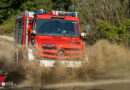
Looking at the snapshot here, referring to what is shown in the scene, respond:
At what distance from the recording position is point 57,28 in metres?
11.0

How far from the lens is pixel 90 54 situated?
10391 mm

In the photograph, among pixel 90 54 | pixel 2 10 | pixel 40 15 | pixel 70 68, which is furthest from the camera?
pixel 2 10

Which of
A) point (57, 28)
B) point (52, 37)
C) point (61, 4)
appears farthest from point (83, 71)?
point (61, 4)

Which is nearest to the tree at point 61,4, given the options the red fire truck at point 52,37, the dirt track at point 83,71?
the red fire truck at point 52,37

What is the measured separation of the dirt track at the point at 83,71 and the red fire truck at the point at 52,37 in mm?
347

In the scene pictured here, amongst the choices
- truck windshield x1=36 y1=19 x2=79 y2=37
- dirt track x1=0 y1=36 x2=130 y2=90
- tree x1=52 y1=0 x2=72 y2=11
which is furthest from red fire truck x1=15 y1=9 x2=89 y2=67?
tree x1=52 y1=0 x2=72 y2=11

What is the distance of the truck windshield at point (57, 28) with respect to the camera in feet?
35.4

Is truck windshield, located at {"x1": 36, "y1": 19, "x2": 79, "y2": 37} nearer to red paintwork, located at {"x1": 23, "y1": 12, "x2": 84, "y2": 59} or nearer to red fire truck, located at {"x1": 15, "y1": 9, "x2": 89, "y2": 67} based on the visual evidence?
red fire truck, located at {"x1": 15, "y1": 9, "x2": 89, "y2": 67}

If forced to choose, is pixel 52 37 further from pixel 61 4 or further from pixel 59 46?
pixel 61 4

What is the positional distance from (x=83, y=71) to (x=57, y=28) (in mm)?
2326

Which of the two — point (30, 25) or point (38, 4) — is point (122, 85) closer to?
point (30, 25)

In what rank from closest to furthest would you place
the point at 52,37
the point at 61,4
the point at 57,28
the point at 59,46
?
the point at 59,46
the point at 52,37
the point at 57,28
the point at 61,4

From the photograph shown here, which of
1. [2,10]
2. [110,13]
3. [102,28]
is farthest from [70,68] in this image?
[2,10]

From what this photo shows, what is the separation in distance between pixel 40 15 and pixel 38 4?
786 inches
